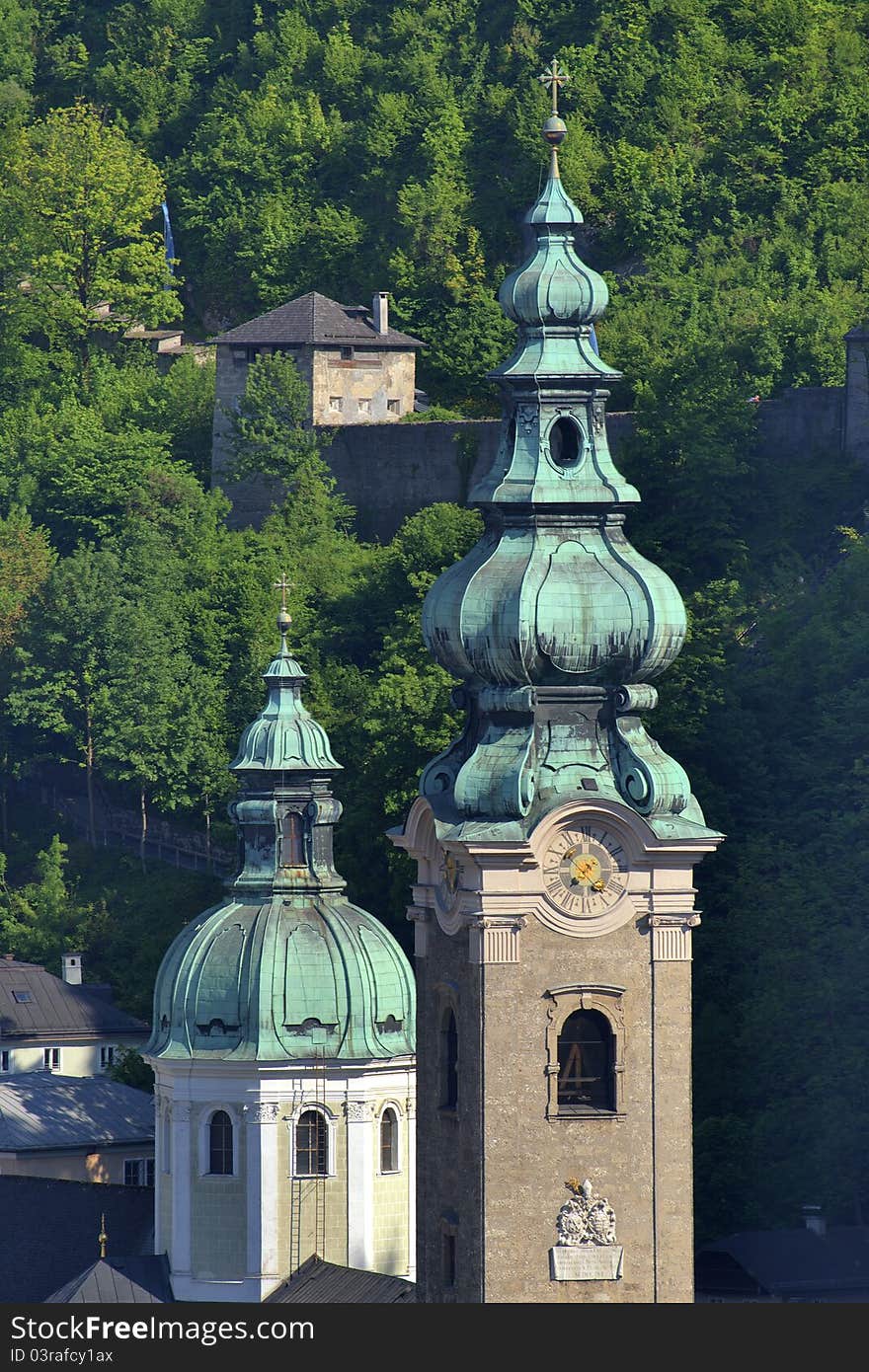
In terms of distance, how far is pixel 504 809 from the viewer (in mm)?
A: 74500

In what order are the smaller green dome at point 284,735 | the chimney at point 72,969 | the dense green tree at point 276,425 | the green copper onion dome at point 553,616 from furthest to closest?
the dense green tree at point 276,425
the chimney at point 72,969
the smaller green dome at point 284,735
the green copper onion dome at point 553,616

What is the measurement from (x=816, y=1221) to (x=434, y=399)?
4432cm

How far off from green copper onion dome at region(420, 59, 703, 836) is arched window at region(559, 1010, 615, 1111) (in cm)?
248

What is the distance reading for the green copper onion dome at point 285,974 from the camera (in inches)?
4124

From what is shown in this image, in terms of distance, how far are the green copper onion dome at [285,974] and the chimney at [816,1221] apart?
7.14 m

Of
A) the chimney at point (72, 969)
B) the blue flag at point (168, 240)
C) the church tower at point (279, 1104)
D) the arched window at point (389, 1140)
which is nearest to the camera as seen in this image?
the church tower at point (279, 1104)

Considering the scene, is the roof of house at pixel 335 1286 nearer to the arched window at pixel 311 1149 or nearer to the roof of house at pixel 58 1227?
the arched window at pixel 311 1149

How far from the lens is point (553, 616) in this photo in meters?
75.2

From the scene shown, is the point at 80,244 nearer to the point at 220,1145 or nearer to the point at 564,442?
the point at 220,1145

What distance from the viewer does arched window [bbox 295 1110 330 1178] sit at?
343ft

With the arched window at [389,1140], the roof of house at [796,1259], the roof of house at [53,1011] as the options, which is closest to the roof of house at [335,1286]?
the arched window at [389,1140]

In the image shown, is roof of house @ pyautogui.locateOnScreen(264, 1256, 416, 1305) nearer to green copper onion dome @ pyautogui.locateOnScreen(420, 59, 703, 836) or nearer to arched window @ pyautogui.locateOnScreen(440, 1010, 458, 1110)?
arched window @ pyautogui.locateOnScreen(440, 1010, 458, 1110)

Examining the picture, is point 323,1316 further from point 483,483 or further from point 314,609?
point 314,609

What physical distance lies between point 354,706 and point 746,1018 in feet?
59.3
